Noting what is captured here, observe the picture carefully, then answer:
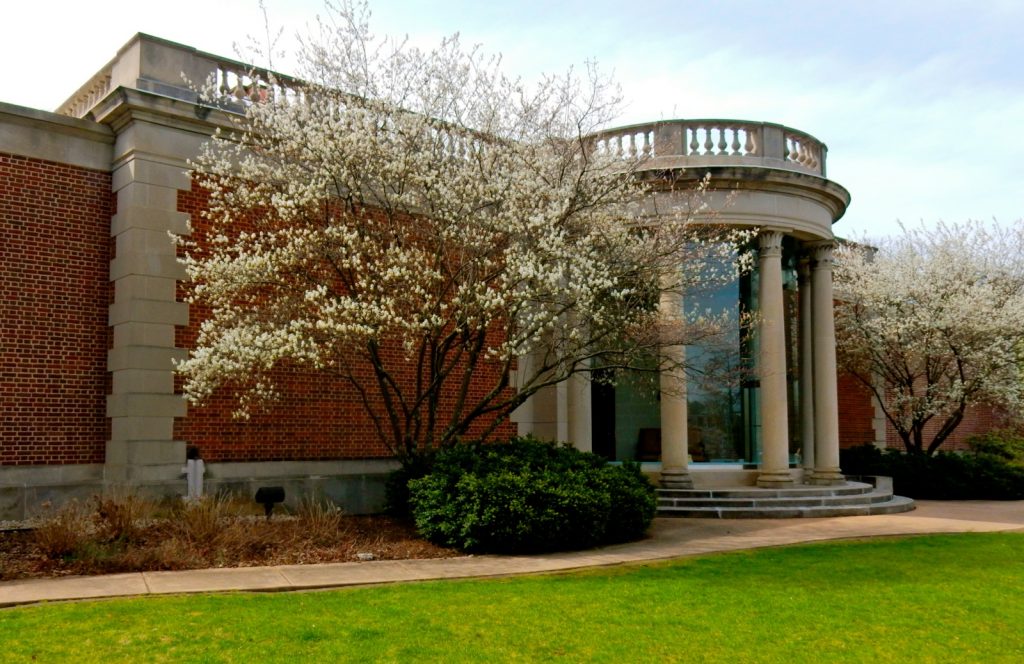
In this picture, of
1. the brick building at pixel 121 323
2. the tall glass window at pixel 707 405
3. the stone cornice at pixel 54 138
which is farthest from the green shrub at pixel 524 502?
the stone cornice at pixel 54 138

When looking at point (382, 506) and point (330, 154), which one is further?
point (382, 506)

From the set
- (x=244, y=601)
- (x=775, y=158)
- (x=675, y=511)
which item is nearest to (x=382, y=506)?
(x=675, y=511)

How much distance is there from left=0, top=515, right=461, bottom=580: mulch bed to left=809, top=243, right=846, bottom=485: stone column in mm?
10183

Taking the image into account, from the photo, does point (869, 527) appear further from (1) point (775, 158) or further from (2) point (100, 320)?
(2) point (100, 320)

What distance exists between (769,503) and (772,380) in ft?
8.12

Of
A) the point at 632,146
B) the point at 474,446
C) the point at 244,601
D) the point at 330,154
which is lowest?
the point at 244,601

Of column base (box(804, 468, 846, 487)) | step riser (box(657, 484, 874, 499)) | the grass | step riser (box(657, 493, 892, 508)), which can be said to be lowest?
the grass

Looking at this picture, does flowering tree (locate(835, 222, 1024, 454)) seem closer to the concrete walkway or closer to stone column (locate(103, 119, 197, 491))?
the concrete walkway

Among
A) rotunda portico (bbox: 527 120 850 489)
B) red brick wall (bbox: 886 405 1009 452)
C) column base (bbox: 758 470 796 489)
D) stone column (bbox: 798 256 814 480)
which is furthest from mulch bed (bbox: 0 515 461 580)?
Answer: red brick wall (bbox: 886 405 1009 452)

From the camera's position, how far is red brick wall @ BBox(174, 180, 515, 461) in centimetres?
1460

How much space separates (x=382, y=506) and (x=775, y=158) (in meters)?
10.5

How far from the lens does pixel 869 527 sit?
1555cm

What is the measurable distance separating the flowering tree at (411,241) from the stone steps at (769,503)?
3.51 metres

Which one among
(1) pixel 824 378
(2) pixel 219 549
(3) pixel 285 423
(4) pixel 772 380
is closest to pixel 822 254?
(1) pixel 824 378
